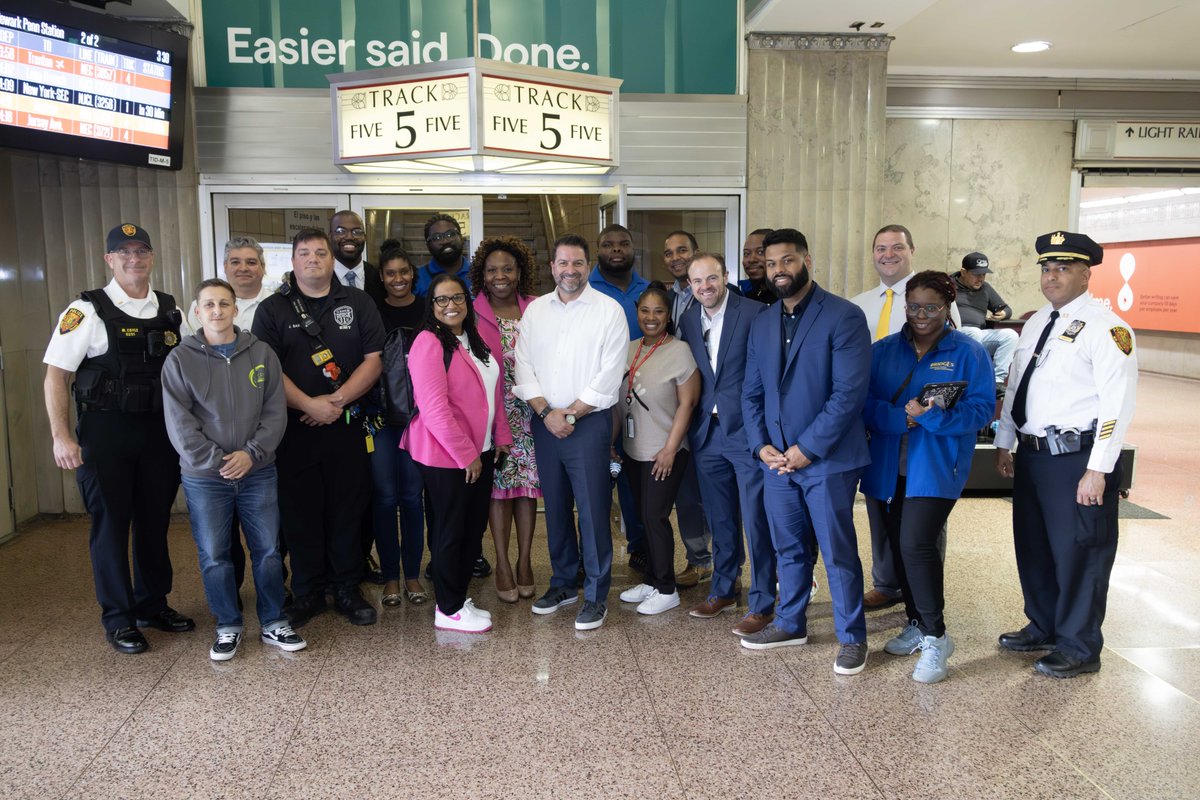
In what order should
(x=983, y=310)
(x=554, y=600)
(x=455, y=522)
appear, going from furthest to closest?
1. (x=983, y=310)
2. (x=554, y=600)
3. (x=455, y=522)

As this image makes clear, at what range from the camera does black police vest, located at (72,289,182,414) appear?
3.58m

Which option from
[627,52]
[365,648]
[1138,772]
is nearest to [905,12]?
[627,52]

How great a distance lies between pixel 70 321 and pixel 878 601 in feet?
12.4

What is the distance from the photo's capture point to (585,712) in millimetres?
3176

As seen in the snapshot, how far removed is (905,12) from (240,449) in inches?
187

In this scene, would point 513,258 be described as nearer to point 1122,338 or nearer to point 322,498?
point 322,498

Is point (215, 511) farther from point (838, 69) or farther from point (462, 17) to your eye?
point (838, 69)

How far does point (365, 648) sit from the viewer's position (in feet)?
12.4

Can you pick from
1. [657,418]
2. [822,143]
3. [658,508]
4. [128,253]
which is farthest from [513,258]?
[822,143]

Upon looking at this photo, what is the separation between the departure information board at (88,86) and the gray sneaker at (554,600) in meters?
3.52

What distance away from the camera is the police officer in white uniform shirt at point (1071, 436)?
128 inches

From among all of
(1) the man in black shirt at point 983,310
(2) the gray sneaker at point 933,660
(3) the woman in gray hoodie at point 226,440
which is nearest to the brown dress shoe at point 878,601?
(2) the gray sneaker at point 933,660

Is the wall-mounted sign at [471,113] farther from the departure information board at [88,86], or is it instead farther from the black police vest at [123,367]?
the black police vest at [123,367]

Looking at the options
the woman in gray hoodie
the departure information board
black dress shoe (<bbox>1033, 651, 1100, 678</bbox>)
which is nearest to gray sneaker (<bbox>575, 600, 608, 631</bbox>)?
the woman in gray hoodie
